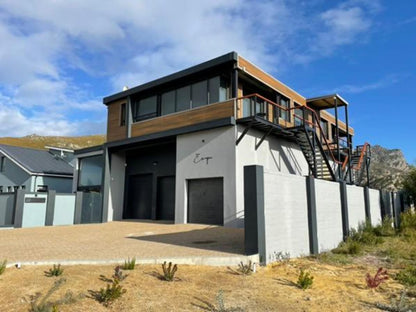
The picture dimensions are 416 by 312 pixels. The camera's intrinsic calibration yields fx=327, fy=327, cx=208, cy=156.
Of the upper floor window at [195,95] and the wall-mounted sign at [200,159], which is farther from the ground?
the upper floor window at [195,95]

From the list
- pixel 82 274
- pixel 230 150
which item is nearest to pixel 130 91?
pixel 230 150

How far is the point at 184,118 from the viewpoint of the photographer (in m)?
17.1

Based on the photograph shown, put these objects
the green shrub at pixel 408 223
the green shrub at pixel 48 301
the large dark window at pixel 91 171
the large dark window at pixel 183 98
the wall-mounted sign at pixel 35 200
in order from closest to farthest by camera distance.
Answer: the green shrub at pixel 48 301 → the green shrub at pixel 408 223 → the wall-mounted sign at pixel 35 200 → the large dark window at pixel 183 98 → the large dark window at pixel 91 171

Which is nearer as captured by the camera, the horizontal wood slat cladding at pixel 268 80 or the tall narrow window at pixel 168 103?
the horizontal wood slat cladding at pixel 268 80

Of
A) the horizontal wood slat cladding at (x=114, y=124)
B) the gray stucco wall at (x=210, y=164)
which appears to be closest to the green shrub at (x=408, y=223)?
the gray stucco wall at (x=210, y=164)

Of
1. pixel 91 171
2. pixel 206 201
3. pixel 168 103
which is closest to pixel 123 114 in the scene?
pixel 168 103

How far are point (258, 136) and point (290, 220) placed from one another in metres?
8.12

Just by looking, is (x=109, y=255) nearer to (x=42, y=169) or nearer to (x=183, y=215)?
(x=183, y=215)

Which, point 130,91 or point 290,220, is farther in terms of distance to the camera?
point 130,91

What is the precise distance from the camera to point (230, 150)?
15.0m

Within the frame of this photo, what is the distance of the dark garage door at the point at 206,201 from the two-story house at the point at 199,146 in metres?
0.05

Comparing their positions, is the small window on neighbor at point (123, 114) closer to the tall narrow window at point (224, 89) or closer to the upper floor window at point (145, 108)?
the upper floor window at point (145, 108)

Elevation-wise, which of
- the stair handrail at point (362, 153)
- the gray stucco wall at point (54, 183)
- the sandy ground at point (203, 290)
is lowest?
the sandy ground at point (203, 290)

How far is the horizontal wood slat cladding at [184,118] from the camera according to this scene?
1564cm
